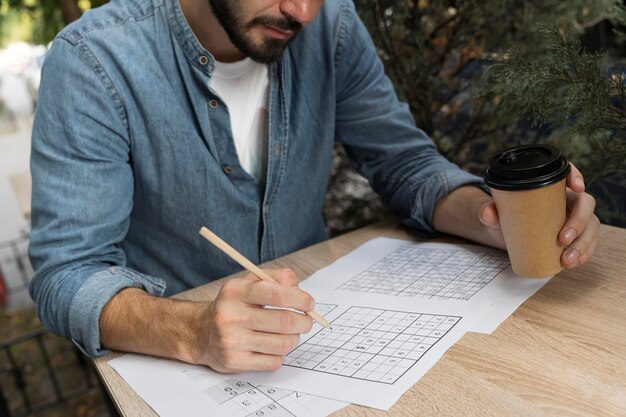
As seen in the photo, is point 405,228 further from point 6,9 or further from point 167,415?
point 6,9

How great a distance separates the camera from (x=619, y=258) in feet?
3.46

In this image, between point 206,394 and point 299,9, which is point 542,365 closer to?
point 206,394

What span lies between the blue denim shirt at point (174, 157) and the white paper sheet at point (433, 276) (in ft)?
0.36

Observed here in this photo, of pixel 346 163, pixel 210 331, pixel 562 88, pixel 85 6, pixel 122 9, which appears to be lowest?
pixel 346 163

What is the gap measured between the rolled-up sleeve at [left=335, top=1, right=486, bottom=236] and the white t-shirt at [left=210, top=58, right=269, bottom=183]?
0.21m

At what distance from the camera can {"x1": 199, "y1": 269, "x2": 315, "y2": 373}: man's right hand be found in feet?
2.76

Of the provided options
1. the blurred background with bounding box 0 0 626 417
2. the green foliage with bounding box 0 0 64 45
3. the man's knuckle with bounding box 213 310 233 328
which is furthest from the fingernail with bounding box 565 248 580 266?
the green foliage with bounding box 0 0 64 45

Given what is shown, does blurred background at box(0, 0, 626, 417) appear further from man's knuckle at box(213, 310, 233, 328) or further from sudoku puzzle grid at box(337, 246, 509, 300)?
man's knuckle at box(213, 310, 233, 328)

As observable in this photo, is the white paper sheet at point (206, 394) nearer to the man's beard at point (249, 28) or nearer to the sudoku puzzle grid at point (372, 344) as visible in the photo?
the sudoku puzzle grid at point (372, 344)

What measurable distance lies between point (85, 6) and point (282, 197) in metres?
2.03

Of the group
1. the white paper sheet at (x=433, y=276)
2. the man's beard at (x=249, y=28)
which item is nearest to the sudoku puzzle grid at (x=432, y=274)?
the white paper sheet at (x=433, y=276)

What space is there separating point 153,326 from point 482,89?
0.95 m

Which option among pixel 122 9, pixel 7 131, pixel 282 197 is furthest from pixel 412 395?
pixel 7 131

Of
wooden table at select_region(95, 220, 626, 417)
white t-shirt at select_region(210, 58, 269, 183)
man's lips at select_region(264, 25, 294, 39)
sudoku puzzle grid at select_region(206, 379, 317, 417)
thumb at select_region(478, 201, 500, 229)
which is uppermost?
man's lips at select_region(264, 25, 294, 39)
